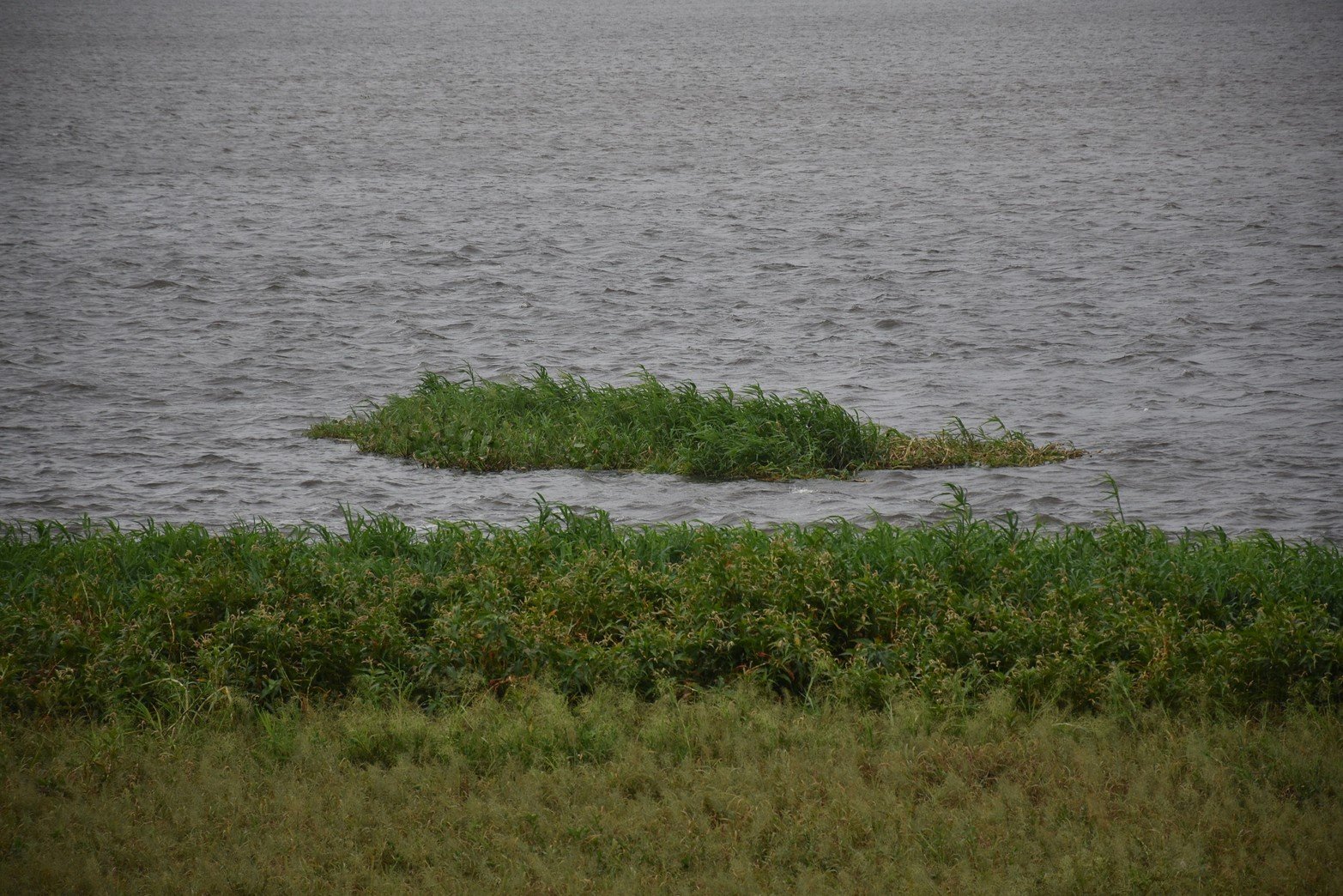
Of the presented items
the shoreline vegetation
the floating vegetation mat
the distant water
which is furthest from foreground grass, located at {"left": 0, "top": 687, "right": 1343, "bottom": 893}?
the distant water

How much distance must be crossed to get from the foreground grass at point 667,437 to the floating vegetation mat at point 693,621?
216 centimetres

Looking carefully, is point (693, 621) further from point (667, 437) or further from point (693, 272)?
point (693, 272)

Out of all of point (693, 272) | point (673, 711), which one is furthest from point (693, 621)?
point (693, 272)

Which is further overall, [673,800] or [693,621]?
[693,621]

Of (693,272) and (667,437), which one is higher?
(693,272)

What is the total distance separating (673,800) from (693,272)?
11711mm

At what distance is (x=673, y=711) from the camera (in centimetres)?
581

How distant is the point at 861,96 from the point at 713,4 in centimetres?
4405

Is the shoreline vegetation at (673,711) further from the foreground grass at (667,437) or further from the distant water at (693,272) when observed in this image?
the foreground grass at (667,437)

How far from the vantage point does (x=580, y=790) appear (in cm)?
520

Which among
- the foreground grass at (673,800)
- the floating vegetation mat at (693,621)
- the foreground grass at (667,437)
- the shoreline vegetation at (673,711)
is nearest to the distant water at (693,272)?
the foreground grass at (667,437)

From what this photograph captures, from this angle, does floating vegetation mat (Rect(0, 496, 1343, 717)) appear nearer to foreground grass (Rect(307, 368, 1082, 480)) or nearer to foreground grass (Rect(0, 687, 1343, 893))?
foreground grass (Rect(0, 687, 1343, 893))

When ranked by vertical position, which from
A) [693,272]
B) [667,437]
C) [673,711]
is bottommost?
[673,711]

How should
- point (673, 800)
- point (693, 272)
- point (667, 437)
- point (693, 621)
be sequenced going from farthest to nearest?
point (693, 272) → point (667, 437) → point (693, 621) → point (673, 800)
